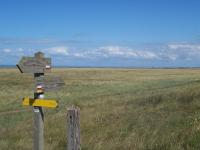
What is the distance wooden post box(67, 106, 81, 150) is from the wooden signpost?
1133 mm

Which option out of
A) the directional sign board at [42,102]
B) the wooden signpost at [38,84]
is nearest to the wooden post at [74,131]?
the directional sign board at [42,102]

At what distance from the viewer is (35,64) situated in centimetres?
800

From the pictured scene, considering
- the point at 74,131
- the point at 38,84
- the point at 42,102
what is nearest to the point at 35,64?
the point at 38,84

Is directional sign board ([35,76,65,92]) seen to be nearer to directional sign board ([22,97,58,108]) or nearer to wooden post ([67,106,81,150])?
directional sign board ([22,97,58,108])

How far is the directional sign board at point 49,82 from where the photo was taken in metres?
7.98

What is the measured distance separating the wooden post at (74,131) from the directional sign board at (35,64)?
1.55m

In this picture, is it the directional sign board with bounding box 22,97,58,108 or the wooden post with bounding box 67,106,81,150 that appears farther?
the directional sign board with bounding box 22,97,58,108

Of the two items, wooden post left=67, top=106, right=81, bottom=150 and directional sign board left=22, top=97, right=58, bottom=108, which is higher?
directional sign board left=22, top=97, right=58, bottom=108

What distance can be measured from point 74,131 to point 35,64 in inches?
73.5

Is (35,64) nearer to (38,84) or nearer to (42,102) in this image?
(38,84)

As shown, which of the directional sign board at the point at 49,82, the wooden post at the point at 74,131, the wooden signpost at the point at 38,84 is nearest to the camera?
the wooden post at the point at 74,131

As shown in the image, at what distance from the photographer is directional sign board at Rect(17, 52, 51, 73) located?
7.86 m

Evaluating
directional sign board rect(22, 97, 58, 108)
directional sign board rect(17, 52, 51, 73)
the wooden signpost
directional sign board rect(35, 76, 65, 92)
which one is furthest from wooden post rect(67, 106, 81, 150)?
directional sign board rect(17, 52, 51, 73)

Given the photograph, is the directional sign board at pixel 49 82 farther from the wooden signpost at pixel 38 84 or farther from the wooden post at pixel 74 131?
the wooden post at pixel 74 131
